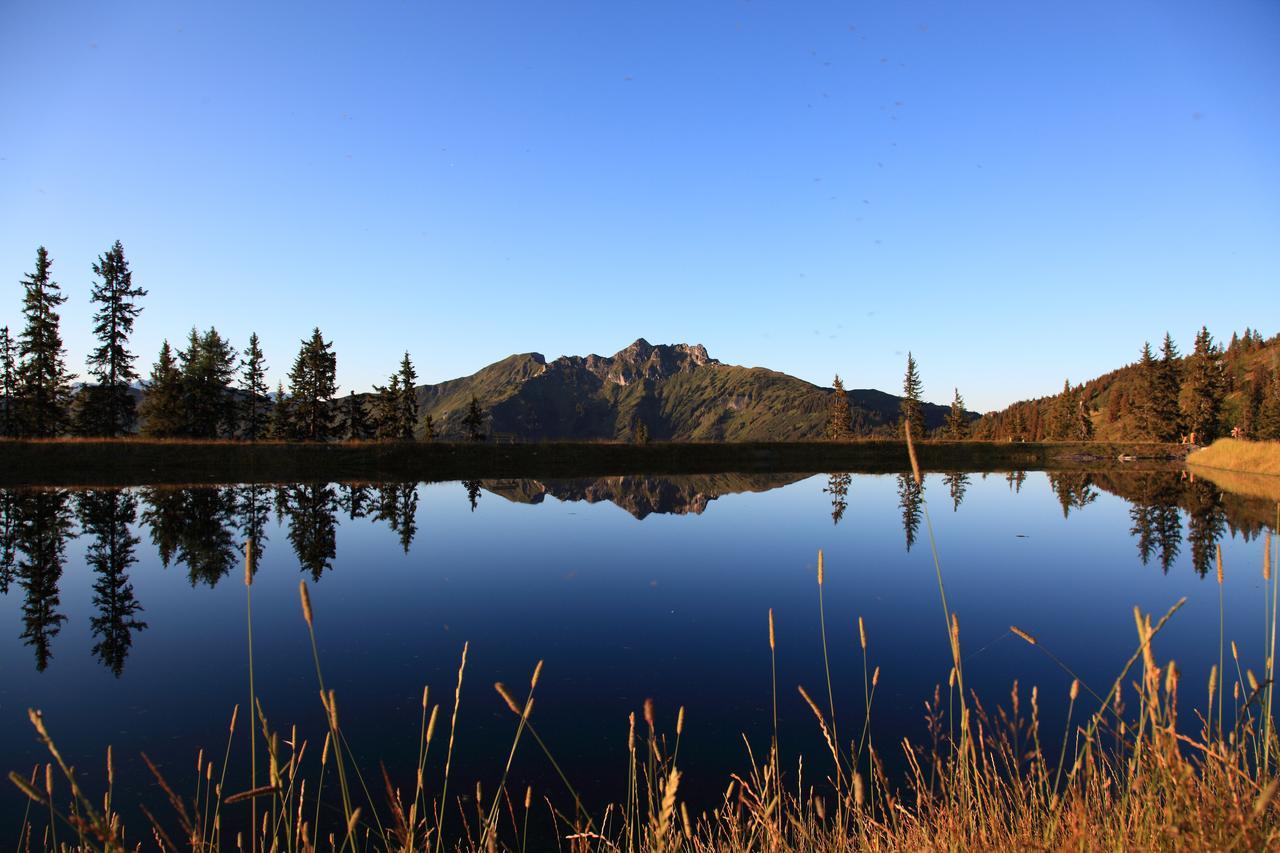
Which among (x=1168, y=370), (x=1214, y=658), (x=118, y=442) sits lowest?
(x=1214, y=658)

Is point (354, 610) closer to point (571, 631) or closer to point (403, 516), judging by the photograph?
point (571, 631)

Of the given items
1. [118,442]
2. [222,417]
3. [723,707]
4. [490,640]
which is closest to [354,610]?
[490,640]

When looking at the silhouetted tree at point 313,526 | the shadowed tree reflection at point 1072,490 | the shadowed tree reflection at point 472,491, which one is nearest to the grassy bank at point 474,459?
the shadowed tree reflection at point 472,491

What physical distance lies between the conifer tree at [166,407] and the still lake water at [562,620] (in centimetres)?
3405

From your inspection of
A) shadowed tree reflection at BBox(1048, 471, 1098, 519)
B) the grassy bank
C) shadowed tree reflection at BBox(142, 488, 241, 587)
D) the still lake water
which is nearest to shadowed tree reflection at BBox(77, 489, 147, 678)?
the still lake water

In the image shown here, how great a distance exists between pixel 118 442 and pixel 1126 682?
5243 centimetres

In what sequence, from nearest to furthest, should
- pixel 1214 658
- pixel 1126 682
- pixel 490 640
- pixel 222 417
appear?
pixel 1126 682, pixel 1214 658, pixel 490 640, pixel 222 417

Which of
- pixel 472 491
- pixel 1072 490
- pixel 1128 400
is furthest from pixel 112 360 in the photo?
pixel 1128 400

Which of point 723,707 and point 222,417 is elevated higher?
point 222,417

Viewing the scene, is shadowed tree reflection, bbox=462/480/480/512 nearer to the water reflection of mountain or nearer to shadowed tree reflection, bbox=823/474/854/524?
the water reflection of mountain

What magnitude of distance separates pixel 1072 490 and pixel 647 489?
24357 mm

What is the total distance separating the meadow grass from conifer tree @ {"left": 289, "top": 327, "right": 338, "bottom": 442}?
6169 cm

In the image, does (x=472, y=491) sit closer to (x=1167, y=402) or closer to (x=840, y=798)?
(x=840, y=798)

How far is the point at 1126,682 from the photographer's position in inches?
362
